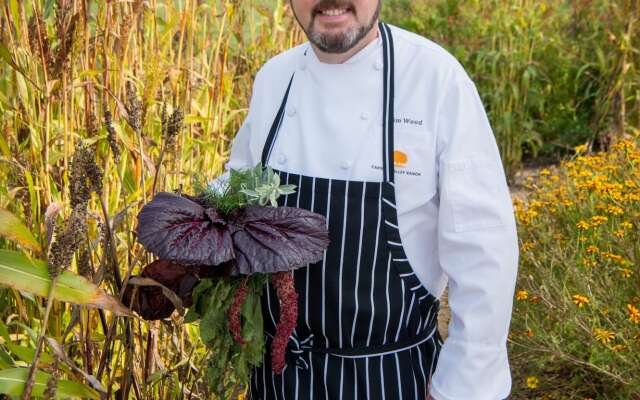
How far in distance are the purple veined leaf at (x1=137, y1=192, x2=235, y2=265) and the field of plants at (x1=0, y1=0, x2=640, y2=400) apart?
0.10 metres

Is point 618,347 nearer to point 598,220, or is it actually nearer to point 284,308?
point 598,220

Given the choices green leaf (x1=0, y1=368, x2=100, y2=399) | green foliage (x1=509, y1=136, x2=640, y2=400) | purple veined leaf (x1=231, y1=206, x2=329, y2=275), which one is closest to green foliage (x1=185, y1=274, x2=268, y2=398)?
purple veined leaf (x1=231, y1=206, x2=329, y2=275)

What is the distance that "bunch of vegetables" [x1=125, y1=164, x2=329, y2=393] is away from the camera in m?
1.40

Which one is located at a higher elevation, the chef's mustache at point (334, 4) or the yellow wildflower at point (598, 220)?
the chef's mustache at point (334, 4)

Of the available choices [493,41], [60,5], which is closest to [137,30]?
[60,5]

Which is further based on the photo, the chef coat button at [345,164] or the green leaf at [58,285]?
the chef coat button at [345,164]

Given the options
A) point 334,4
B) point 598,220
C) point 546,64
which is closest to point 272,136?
point 334,4

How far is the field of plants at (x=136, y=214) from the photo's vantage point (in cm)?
147

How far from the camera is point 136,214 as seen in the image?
7.48 ft

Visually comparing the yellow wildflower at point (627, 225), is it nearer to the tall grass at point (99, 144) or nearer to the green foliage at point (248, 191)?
the tall grass at point (99, 144)

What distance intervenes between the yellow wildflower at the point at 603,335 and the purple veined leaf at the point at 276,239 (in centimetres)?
111

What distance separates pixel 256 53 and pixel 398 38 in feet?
7.20

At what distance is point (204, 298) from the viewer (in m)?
1.58

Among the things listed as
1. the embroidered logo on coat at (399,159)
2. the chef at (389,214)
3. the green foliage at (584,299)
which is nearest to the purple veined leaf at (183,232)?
the chef at (389,214)
